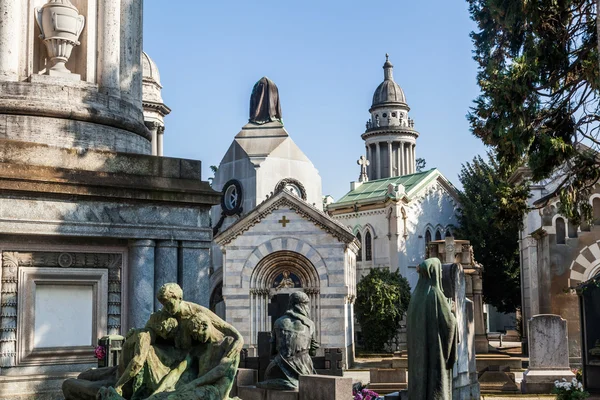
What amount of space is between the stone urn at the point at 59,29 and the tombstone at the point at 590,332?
532 inches

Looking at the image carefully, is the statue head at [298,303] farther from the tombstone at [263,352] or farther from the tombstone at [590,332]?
the tombstone at [590,332]

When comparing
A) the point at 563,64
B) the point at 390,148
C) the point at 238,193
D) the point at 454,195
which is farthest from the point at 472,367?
the point at 390,148

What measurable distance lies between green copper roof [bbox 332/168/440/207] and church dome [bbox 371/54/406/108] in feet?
45.1

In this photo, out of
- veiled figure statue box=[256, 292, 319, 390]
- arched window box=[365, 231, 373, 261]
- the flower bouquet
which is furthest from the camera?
arched window box=[365, 231, 373, 261]

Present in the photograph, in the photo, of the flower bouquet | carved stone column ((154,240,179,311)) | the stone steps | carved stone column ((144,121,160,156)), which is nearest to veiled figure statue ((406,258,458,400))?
carved stone column ((154,240,179,311))

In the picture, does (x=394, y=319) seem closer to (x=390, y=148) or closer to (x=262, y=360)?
(x=262, y=360)

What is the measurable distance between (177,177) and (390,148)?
5786cm

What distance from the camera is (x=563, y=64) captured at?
658 inches

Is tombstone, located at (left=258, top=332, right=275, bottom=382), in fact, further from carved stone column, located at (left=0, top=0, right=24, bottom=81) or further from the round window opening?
the round window opening

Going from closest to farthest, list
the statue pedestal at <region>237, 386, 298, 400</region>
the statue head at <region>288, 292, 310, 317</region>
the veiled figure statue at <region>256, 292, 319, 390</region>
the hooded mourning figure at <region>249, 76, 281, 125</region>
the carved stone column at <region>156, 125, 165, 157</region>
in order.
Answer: the statue pedestal at <region>237, 386, 298, 400</region> < the veiled figure statue at <region>256, 292, 319, 390</region> < the statue head at <region>288, 292, 310, 317</region> < the carved stone column at <region>156, 125, 165, 157</region> < the hooded mourning figure at <region>249, 76, 281, 125</region>

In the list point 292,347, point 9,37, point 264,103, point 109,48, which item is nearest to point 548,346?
point 292,347

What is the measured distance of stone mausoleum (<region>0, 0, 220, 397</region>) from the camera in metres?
9.14

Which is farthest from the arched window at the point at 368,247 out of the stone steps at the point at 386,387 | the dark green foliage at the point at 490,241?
the stone steps at the point at 386,387

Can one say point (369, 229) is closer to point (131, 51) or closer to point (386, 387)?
point (386, 387)
